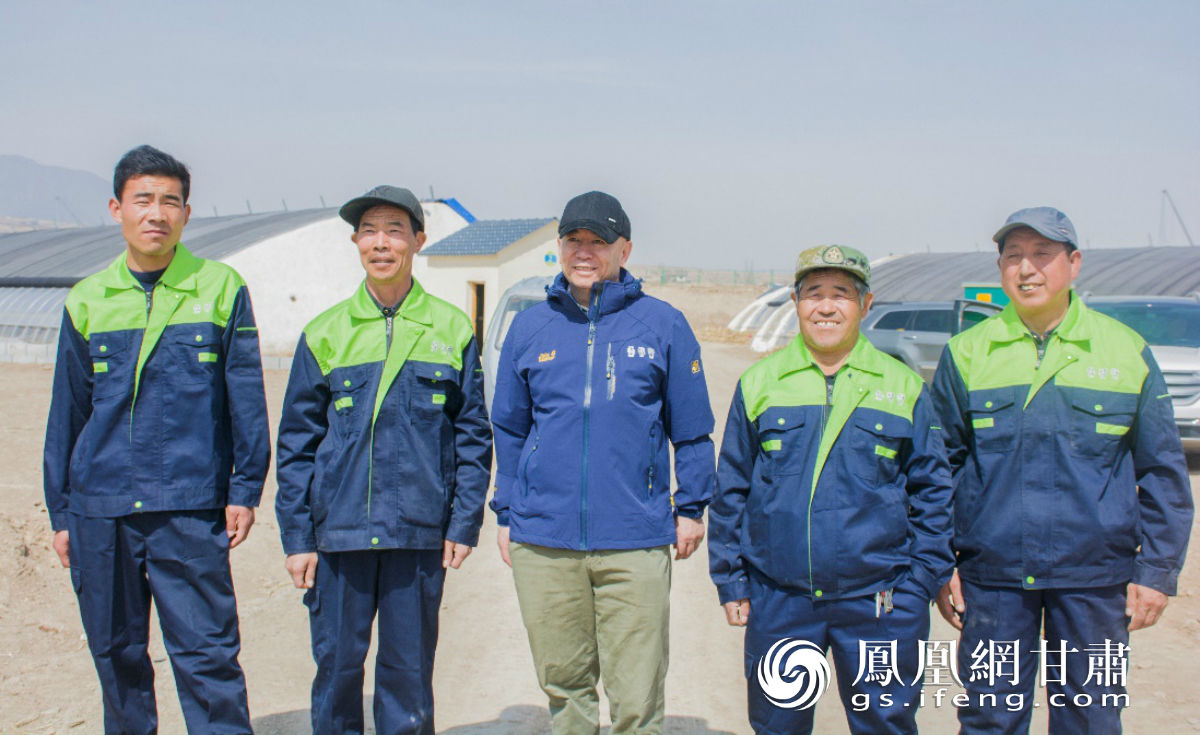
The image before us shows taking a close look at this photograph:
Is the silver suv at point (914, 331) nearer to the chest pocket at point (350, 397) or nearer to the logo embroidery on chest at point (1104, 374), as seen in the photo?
the logo embroidery on chest at point (1104, 374)

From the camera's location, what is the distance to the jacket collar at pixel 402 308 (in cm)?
352

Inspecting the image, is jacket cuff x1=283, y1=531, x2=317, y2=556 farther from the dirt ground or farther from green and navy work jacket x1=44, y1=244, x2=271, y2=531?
the dirt ground

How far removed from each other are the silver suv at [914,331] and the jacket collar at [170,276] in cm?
1162

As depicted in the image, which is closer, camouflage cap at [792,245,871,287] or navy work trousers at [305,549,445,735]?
camouflage cap at [792,245,871,287]

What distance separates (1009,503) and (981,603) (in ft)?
1.20

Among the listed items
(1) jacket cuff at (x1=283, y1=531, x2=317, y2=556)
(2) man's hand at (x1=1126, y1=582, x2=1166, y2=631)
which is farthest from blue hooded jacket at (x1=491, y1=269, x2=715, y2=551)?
(2) man's hand at (x1=1126, y1=582, x2=1166, y2=631)

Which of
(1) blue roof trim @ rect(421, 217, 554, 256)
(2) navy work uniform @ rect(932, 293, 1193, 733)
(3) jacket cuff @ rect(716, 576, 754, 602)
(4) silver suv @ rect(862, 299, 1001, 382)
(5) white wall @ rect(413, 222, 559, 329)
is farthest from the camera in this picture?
(1) blue roof trim @ rect(421, 217, 554, 256)

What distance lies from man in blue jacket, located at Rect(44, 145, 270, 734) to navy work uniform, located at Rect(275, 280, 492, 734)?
0.88ft

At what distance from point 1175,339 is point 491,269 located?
15219 millimetres

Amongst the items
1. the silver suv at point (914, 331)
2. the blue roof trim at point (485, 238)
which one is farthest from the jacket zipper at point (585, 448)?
the blue roof trim at point (485, 238)

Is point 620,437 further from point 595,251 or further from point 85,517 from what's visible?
point 85,517

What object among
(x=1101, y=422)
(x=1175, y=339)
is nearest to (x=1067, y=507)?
(x=1101, y=422)

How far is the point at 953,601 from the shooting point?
3.40 m

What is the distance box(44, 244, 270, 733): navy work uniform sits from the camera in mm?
3443
